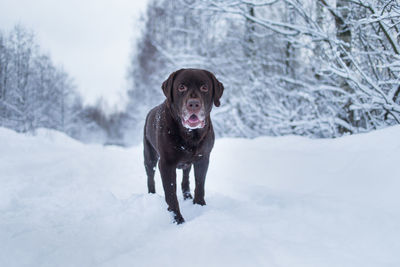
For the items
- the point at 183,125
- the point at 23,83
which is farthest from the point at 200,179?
the point at 23,83

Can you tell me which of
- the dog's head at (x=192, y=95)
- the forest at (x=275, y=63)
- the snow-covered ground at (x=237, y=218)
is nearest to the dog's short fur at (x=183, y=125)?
the dog's head at (x=192, y=95)

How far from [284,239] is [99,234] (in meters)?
1.29

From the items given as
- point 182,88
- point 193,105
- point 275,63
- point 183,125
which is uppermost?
point 275,63

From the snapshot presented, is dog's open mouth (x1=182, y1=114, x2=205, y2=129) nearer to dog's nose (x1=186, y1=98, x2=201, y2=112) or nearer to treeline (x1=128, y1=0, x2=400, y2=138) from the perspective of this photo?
dog's nose (x1=186, y1=98, x2=201, y2=112)

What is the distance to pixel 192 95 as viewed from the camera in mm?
2301

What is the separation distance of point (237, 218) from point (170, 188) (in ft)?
2.09

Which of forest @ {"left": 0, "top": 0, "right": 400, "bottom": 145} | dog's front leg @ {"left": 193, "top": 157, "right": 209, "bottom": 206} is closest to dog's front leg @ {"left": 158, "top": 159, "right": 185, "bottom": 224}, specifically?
dog's front leg @ {"left": 193, "top": 157, "right": 209, "bottom": 206}

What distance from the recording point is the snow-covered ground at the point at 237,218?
1.55m

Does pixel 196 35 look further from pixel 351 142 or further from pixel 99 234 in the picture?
pixel 99 234

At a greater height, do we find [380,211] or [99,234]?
[380,211]

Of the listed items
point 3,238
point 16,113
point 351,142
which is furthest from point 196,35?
point 3,238

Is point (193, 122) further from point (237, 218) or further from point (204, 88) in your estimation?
point (237, 218)

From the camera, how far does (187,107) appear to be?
86.7 inches

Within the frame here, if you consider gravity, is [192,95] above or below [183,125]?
above
